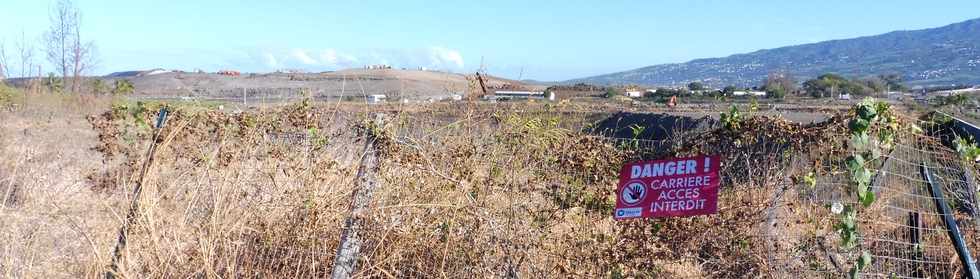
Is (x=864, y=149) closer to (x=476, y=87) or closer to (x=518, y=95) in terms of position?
(x=476, y=87)

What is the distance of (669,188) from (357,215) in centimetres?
159

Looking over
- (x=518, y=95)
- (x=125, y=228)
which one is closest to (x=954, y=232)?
(x=518, y=95)

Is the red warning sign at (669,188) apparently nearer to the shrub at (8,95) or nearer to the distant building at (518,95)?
the distant building at (518,95)

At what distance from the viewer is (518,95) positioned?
7.30 meters

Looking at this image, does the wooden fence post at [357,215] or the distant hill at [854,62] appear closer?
the wooden fence post at [357,215]

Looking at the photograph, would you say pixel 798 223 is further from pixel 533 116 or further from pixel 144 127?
pixel 144 127

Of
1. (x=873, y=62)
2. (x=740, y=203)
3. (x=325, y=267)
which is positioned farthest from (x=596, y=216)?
(x=873, y=62)

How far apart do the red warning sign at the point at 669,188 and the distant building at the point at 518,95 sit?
2070 millimetres

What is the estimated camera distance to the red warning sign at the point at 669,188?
13.6 feet

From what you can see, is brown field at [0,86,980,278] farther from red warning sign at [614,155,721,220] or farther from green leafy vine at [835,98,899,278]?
green leafy vine at [835,98,899,278]

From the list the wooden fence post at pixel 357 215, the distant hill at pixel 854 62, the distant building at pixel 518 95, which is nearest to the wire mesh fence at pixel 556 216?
the wooden fence post at pixel 357 215

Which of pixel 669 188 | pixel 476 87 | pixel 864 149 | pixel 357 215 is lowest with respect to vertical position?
pixel 357 215

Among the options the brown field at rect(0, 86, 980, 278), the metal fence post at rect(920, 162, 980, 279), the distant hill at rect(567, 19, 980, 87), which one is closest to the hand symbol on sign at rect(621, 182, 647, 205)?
the brown field at rect(0, 86, 980, 278)

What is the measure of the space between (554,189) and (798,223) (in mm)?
1359
